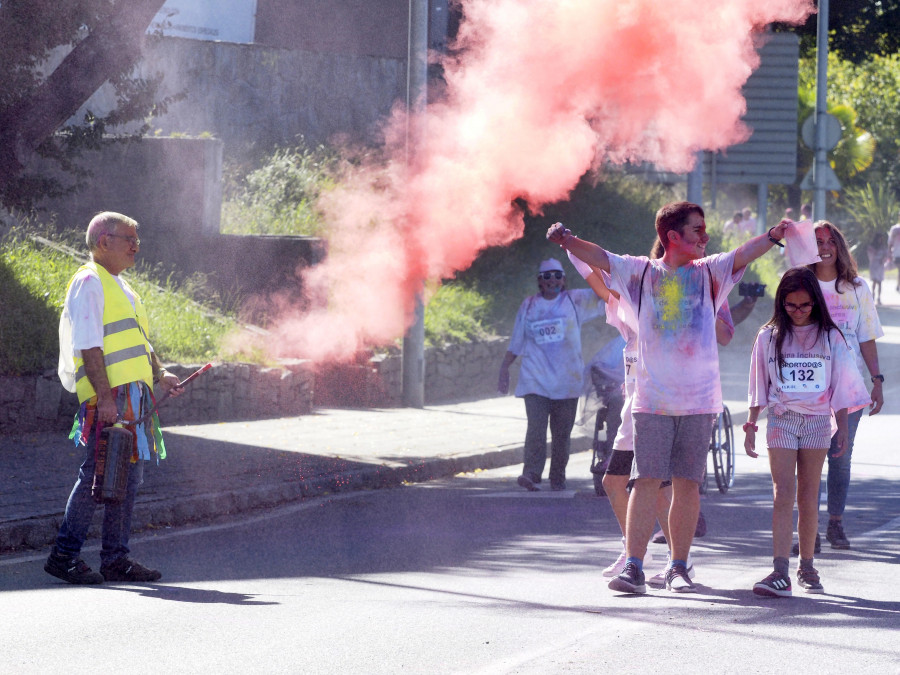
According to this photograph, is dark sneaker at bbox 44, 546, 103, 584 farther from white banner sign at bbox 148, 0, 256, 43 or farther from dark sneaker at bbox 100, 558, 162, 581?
white banner sign at bbox 148, 0, 256, 43

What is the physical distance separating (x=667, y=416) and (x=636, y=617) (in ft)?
3.16

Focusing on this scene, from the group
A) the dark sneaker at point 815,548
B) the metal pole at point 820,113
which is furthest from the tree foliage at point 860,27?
the dark sneaker at point 815,548

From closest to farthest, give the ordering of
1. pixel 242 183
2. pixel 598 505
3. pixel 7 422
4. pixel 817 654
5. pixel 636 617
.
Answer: pixel 817 654, pixel 636 617, pixel 598 505, pixel 7 422, pixel 242 183

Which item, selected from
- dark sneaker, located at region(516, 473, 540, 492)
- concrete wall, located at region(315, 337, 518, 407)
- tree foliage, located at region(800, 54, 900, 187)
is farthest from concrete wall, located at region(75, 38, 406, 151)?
tree foliage, located at region(800, 54, 900, 187)

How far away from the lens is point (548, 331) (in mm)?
10797

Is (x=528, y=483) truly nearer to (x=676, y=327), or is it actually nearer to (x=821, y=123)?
(x=676, y=327)

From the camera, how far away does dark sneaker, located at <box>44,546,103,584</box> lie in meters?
6.83

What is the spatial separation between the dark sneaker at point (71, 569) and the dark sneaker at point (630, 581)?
266 cm

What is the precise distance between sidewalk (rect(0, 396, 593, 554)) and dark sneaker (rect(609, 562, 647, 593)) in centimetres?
363

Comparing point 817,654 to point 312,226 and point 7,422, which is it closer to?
point 7,422

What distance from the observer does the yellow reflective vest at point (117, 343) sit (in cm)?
687

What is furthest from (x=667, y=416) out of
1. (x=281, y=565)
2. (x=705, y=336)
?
(x=281, y=565)

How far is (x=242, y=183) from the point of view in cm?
2095

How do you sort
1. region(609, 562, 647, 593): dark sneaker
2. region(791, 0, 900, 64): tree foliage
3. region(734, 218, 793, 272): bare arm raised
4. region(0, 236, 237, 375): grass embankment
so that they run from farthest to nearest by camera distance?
region(791, 0, 900, 64): tree foliage
region(0, 236, 237, 375): grass embankment
region(609, 562, 647, 593): dark sneaker
region(734, 218, 793, 272): bare arm raised
